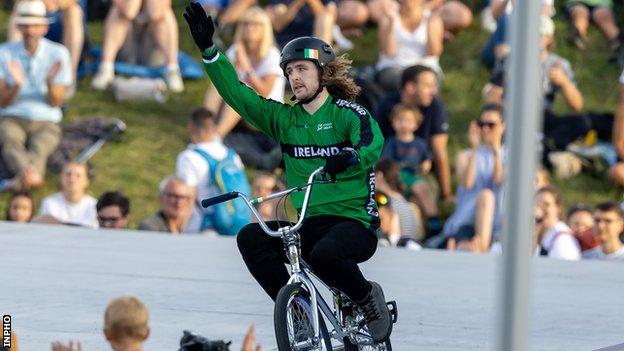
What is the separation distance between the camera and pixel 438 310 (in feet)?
32.0

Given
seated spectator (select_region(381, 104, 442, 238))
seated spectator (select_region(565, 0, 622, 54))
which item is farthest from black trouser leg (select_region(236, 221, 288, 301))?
seated spectator (select_region(565, 0, 622, 54))

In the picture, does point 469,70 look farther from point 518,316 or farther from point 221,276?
point 518,316

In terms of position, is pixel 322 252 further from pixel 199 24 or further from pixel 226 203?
pixel 226 203

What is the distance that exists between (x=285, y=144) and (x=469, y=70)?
306 inches

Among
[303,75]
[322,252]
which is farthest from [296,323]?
[303,75]

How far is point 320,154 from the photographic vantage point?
7473mm

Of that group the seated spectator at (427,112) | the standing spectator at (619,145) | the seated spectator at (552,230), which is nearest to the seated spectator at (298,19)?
the seated spectator at (427,112)

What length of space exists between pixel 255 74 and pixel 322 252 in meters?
6.85

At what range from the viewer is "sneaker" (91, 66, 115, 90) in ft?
49.3

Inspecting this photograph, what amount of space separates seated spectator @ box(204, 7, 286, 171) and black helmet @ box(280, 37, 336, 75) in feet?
20.6

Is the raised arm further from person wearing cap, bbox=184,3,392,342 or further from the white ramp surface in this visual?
the white ramp surface

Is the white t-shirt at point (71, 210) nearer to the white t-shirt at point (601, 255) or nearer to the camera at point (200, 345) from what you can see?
the white t-shirt at point (601, 255)

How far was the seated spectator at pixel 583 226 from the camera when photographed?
12.3 meters

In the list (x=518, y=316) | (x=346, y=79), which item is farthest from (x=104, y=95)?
(x=518, y=316)
